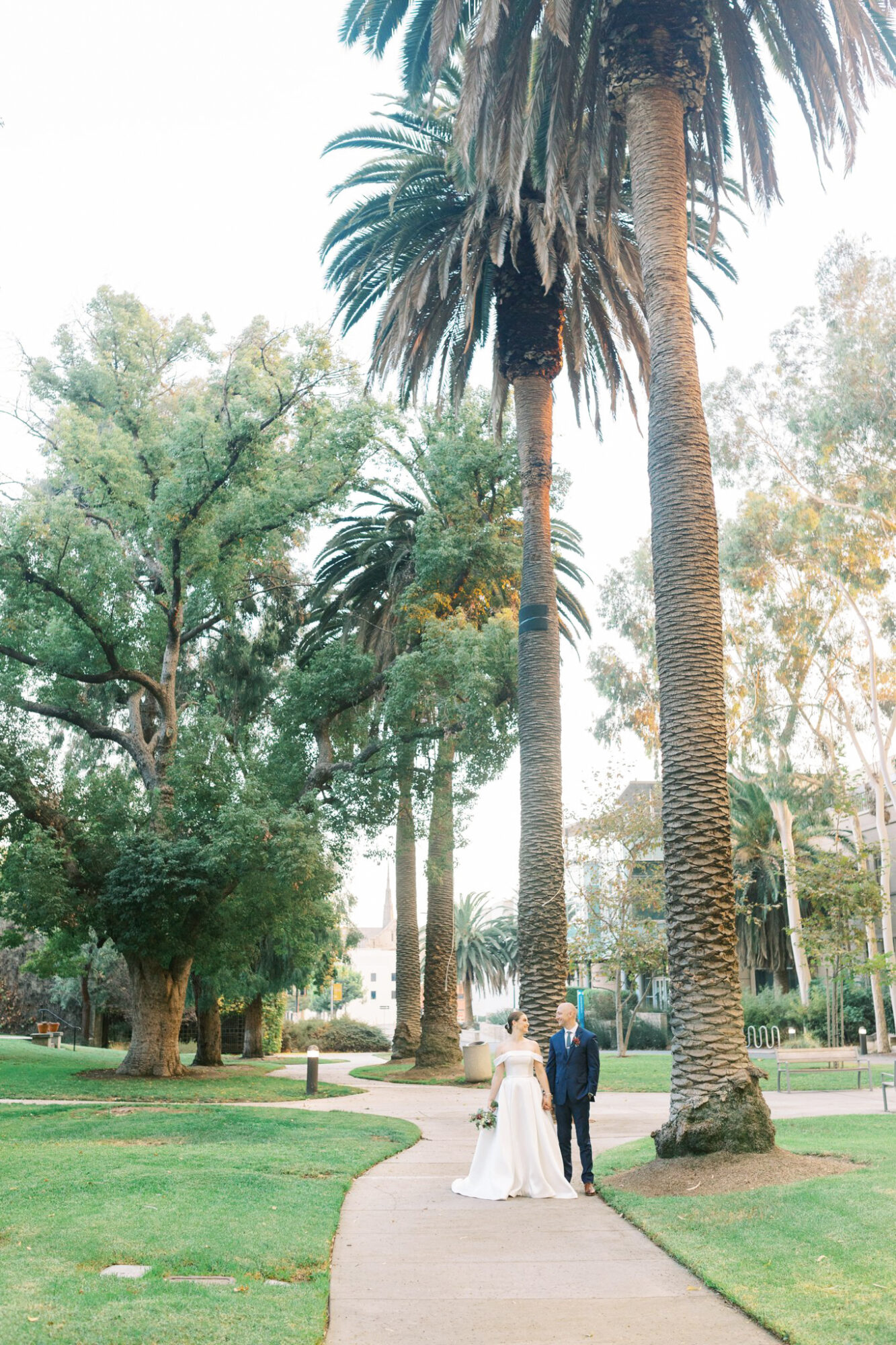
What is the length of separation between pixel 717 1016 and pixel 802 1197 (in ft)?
7.26

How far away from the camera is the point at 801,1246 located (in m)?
7.05

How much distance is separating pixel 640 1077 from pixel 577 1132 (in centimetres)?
1724

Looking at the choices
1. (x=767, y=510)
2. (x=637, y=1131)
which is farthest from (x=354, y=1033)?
(x=637, y=1131)

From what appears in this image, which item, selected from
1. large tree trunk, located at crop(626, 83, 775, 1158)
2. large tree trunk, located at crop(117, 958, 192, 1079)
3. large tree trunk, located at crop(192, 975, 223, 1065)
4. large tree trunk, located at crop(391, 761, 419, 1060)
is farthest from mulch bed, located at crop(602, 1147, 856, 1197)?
large tree trunk, located at crop(192, 975, 223, 1065)

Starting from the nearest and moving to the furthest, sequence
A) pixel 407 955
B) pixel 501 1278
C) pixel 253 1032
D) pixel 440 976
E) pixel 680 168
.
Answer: pixel 501 1278 < pixel 680 168 < pixel 440 976 < pixel 407 955 < pixel 253 1032

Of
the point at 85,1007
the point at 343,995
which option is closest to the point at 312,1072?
the point at 85,1007

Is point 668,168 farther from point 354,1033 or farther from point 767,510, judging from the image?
point 354,1033

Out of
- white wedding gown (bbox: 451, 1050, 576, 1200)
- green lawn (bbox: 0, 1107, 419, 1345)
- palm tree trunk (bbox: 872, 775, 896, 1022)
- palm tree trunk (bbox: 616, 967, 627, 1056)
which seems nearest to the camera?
green lawn (bbox: 0, 1107, 419, 1345)

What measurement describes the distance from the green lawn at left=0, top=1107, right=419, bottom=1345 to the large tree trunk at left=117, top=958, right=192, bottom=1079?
8.48 meters

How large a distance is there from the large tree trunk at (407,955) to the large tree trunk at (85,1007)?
13.9 metres

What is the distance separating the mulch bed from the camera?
9.16m

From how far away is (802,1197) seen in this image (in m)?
8.33

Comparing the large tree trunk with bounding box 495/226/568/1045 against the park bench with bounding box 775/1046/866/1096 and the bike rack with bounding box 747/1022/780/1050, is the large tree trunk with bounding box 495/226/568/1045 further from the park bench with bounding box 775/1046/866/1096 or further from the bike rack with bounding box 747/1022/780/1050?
the bike rack with bounding box 747/1022/780/1050

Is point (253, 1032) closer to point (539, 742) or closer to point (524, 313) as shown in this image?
point (539, 742)
